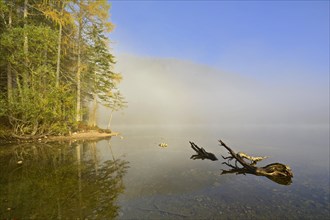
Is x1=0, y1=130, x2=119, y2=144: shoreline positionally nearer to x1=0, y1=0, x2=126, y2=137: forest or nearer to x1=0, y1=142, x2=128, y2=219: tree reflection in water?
x1=0, y1=0, x2=126, y2=137: forest

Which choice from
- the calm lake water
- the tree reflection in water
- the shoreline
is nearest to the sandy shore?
the shoreline

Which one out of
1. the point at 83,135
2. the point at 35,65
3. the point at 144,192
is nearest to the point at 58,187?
the point at 144,192

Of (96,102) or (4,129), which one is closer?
(4,129)

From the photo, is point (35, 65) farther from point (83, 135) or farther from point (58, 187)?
point (58, 187)

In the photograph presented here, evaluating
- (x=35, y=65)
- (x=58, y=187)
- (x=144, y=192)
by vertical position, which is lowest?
(x=144, y=192)

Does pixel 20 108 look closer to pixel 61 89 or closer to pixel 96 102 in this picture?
pixel 61 89

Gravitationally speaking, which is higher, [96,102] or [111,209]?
[96,102]

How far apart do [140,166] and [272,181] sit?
8.30 meters

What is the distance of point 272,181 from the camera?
12125 mm

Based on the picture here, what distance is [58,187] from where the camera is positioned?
9211 millimetres

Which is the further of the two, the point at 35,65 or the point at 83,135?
the point at 83,135

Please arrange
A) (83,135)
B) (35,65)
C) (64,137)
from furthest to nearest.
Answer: (83,135) → (64,137) → (35,65)

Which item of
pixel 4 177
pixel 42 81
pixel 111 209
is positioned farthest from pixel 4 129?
pixel 111 209

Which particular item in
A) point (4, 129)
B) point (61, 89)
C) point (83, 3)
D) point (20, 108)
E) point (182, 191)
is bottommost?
point (182, 191)
